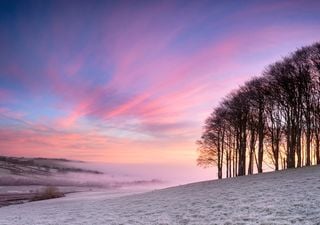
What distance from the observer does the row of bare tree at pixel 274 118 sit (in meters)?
63.6

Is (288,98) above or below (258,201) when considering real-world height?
above

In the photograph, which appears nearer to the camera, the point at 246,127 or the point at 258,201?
the point at 258,201

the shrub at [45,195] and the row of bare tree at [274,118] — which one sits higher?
the row of bare tree at [274,118]

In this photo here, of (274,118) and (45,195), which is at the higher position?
(274,118)

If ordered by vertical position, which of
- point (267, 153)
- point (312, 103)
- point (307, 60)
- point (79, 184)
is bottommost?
point (79, 184)

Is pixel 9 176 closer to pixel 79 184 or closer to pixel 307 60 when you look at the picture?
pixel 79 184

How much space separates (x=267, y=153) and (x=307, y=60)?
2578 cm

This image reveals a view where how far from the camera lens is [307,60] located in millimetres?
63969

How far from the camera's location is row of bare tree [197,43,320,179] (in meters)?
63.6

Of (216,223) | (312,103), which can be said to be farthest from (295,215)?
(312,103)

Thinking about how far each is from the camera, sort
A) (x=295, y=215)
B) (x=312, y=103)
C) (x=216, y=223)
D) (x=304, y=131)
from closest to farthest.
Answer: (x=295, y=215), (x=216, y=223), (x=312, y=103), (x=304, y=131)

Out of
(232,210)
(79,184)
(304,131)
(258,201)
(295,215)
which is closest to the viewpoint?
(295,215)

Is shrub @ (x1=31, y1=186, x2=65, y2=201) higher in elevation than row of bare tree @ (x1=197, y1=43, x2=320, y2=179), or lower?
lower

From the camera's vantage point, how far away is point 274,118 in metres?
71.9
